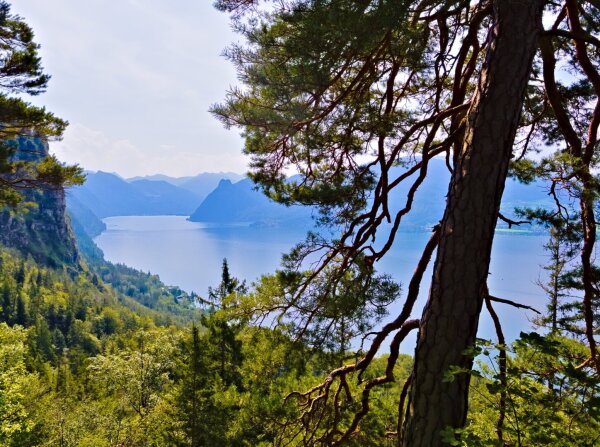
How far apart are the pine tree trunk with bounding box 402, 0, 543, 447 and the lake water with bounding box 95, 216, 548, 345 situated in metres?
0.66

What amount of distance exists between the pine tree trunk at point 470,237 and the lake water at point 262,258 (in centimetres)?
66

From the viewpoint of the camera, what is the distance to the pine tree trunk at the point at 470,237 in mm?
1454

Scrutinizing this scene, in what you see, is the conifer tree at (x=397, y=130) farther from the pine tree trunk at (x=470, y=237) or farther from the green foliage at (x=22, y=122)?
the green foliage at (x=22, y=122)

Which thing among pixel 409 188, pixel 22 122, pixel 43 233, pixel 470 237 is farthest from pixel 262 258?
pixel 470 237

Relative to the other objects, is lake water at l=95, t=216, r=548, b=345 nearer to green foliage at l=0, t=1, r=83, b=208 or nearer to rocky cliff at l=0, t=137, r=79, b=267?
green foliage at l=0, t=1, r=83, b=208

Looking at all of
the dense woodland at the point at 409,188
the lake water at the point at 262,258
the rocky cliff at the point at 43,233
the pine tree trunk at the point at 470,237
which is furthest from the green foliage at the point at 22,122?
the rocky cliff at the point at 43,233

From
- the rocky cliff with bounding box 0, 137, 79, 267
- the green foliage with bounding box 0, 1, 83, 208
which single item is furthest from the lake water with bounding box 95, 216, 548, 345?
the rocky cliff with bounding box 0, 137, 79, 267

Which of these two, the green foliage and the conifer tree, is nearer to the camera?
the conifer tree

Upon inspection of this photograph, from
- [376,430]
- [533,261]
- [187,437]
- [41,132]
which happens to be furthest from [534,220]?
[533,261]

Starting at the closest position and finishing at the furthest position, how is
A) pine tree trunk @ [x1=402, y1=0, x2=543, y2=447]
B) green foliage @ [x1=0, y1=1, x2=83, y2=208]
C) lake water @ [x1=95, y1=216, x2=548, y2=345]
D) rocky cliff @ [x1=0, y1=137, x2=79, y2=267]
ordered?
pine tree trunk @ [x1=402, y1=0, x2=543, y2=447] < green foliage @ [x1=0, y1=1, x2=83, y2=208] < lake water @ [x1=95, y1=216, x2=548, y2=345] < rocky cliff @ [x1=0, y1=137, x2=79, y2=267]

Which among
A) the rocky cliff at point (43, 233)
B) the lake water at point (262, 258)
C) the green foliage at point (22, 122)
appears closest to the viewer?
the green foliage at point (22, 122)

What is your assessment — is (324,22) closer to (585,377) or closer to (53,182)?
(585,377)

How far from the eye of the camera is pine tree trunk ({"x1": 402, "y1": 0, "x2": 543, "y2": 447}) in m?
1.45

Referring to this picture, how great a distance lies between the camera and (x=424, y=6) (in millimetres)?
1990
